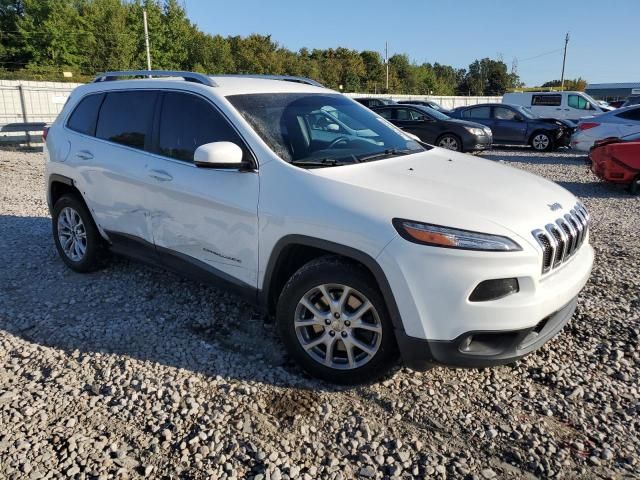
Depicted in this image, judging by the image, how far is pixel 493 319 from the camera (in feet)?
8.51

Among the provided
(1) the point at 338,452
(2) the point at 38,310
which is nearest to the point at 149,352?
(2) the point at 38,310

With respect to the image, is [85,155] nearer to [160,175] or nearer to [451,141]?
[160,175]

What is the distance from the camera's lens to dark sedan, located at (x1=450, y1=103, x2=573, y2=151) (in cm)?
1614

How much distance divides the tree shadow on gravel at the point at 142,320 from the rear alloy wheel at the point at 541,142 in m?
14.6

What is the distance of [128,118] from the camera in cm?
428

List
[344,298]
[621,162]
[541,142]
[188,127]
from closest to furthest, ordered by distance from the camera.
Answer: [344,298]
[188,127]
[621,162]
[541,142]

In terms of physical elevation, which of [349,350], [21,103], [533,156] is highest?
[21,103]

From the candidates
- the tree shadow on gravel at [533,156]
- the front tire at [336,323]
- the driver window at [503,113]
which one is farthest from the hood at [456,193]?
the driver window at [503,113]

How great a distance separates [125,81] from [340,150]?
2.22 meters

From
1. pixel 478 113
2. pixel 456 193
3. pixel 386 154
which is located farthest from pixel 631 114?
pixel 456 193

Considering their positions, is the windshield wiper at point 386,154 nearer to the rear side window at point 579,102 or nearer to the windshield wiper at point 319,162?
the windshield wiper at point 319,162

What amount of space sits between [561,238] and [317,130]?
175cm

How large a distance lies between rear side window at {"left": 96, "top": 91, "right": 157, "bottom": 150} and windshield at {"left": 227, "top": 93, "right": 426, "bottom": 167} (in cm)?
91

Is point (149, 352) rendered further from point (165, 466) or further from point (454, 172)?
point (454, 172)
